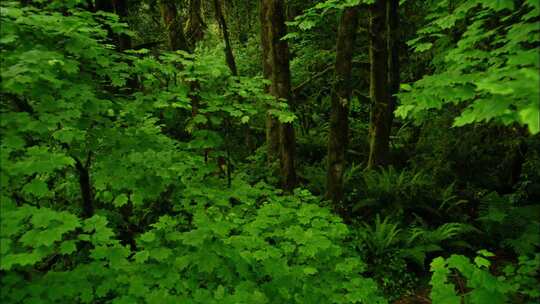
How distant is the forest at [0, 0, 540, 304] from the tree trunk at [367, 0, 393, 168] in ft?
0.15

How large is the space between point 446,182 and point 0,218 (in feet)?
28.7

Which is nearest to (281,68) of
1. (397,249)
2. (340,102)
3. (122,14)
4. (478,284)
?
(340,102)

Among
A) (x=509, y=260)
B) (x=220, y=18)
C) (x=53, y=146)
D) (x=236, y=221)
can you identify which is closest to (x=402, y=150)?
(x=509, y=260)

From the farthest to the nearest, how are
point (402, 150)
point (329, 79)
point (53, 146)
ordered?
point (329, 79) → point (402, 150) → point (53, 146)

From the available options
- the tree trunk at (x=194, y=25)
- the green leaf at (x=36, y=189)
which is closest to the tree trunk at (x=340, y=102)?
the tree trunk at (x=194, y=25)

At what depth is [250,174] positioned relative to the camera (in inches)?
391

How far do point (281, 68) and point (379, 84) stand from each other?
2327 mm

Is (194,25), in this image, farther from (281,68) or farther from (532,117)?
(532,117)

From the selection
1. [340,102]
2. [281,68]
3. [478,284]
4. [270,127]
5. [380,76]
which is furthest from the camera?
[270,127]

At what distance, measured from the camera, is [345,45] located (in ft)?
22.9

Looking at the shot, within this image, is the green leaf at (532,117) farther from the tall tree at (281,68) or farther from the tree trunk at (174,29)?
the tree trunk at (174,29)

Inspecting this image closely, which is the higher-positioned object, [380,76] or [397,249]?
[380,76]

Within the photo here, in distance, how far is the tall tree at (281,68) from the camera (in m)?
7.77

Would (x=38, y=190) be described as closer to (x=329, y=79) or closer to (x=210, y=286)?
(x=210, y=286)
